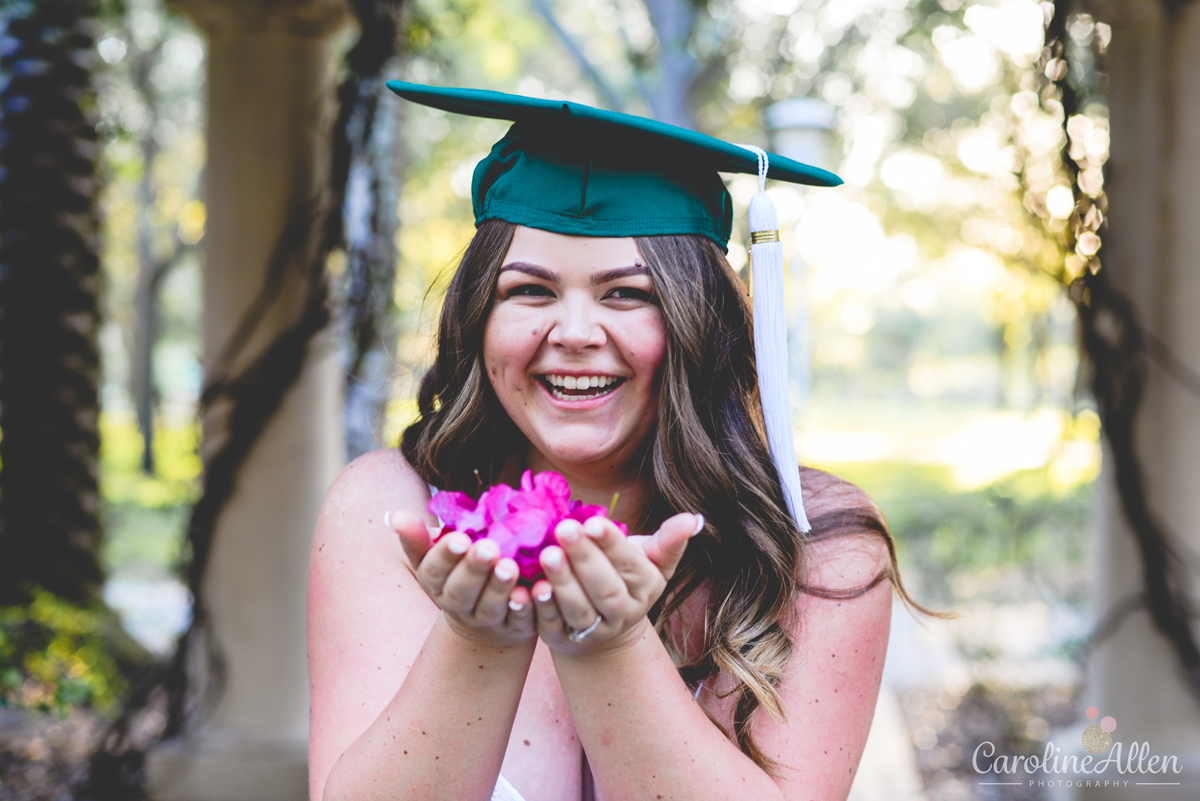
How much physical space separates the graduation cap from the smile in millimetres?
254

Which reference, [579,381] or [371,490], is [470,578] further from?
[371,490]

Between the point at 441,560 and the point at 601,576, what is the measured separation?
0.64 feet

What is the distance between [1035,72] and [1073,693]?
4.55 metres

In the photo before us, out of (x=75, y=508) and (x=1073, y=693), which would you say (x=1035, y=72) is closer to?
(x=1073, y=693)

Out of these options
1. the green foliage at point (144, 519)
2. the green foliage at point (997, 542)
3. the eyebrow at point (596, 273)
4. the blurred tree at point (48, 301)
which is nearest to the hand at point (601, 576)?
the eyebrow at point (596, 273)

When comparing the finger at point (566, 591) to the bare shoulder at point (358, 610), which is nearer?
the finger at point (566, 591)

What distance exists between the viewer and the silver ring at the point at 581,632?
1.21 meters

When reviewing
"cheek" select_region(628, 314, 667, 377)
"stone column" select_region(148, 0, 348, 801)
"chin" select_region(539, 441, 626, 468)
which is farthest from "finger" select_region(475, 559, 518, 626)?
"stone column" select_region(148, 0, 348, 801)

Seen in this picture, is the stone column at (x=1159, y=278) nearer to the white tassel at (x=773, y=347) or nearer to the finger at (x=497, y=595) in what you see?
the white tassel at (x=773, y=347)

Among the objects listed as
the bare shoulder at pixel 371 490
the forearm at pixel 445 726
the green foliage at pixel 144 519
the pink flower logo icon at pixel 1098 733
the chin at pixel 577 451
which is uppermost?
the chin at pixel 577 451

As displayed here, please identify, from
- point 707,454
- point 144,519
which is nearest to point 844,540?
point 707,454

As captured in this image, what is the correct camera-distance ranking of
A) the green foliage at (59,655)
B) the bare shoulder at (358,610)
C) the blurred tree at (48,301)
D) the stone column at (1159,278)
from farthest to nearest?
the blurred tree at (48,301), the green foliage at (59,655), the stone column at (1159,278), the bare shoulder at (358,610)

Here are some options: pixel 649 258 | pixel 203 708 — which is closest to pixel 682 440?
pixel 649 258

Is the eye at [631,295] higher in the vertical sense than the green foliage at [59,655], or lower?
higher
